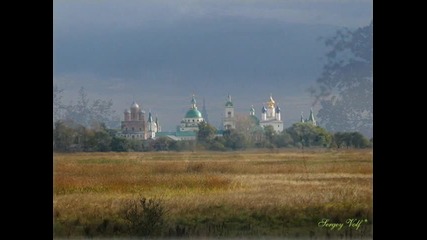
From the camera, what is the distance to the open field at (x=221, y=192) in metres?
2.43

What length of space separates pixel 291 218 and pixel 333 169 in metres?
0.26

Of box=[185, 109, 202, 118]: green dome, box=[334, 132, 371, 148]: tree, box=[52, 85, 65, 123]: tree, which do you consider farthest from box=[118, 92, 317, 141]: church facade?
box=[52, 85, 65, 123]: tree

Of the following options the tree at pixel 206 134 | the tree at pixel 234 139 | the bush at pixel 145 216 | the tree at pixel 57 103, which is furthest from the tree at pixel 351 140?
the tree at pixel 57 103

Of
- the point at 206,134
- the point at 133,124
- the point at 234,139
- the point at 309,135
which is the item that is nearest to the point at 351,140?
the point at 309,135

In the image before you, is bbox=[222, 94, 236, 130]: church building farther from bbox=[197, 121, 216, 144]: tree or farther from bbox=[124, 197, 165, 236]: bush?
bbox=[124, 197, 165, 236]: bush

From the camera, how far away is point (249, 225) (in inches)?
96.3

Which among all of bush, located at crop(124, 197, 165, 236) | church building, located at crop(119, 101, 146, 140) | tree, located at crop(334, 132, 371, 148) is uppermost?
church building, located at crop(119, 101, 146, 140)

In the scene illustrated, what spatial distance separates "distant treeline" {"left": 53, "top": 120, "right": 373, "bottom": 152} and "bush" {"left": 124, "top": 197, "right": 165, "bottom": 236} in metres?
0.22

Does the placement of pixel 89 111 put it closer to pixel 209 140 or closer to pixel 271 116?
pixel 209 140

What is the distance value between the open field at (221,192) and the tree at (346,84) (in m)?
0.14

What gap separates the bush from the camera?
2428 mm

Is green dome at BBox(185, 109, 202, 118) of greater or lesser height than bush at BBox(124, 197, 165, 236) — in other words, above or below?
above
